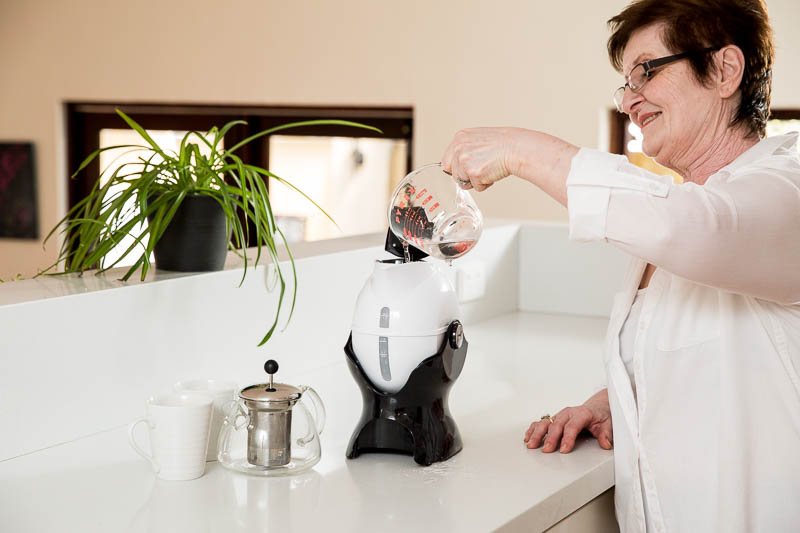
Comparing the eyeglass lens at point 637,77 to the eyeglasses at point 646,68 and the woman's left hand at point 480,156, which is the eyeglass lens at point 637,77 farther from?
the woman's left hand at point 480,156

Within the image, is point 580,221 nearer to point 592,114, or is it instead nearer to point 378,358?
point 378,358

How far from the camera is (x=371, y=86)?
4551 mm

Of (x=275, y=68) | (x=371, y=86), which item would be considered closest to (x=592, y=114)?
(x=371, y=86)

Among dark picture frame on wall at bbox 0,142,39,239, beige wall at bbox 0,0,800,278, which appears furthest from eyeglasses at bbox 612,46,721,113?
dark picture frame on wall at bbox 0,142,39,239

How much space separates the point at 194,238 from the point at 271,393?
13.5 inches

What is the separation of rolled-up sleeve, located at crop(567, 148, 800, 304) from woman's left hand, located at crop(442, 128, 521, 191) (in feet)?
0.32

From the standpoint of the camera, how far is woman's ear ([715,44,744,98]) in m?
1.13

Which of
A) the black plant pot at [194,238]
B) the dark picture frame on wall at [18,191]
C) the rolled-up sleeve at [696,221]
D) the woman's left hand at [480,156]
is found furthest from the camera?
the dark picture frame on wall at [18,191]

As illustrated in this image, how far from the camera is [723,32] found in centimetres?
113

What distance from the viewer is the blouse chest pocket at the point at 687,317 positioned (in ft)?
3.74

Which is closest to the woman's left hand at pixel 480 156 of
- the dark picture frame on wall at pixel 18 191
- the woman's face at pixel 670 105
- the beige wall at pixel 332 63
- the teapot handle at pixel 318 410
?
the woman's face at pixel 670 105

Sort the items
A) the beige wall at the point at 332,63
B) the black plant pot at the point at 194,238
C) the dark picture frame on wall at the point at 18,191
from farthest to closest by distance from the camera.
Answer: the dark picture frame on wall at the point at 18,191, the beige wall at the point at 332,63, the black plant pot at the point at 194,238

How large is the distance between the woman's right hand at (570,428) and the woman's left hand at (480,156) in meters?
0.35

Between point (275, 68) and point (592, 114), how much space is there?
163 cm
